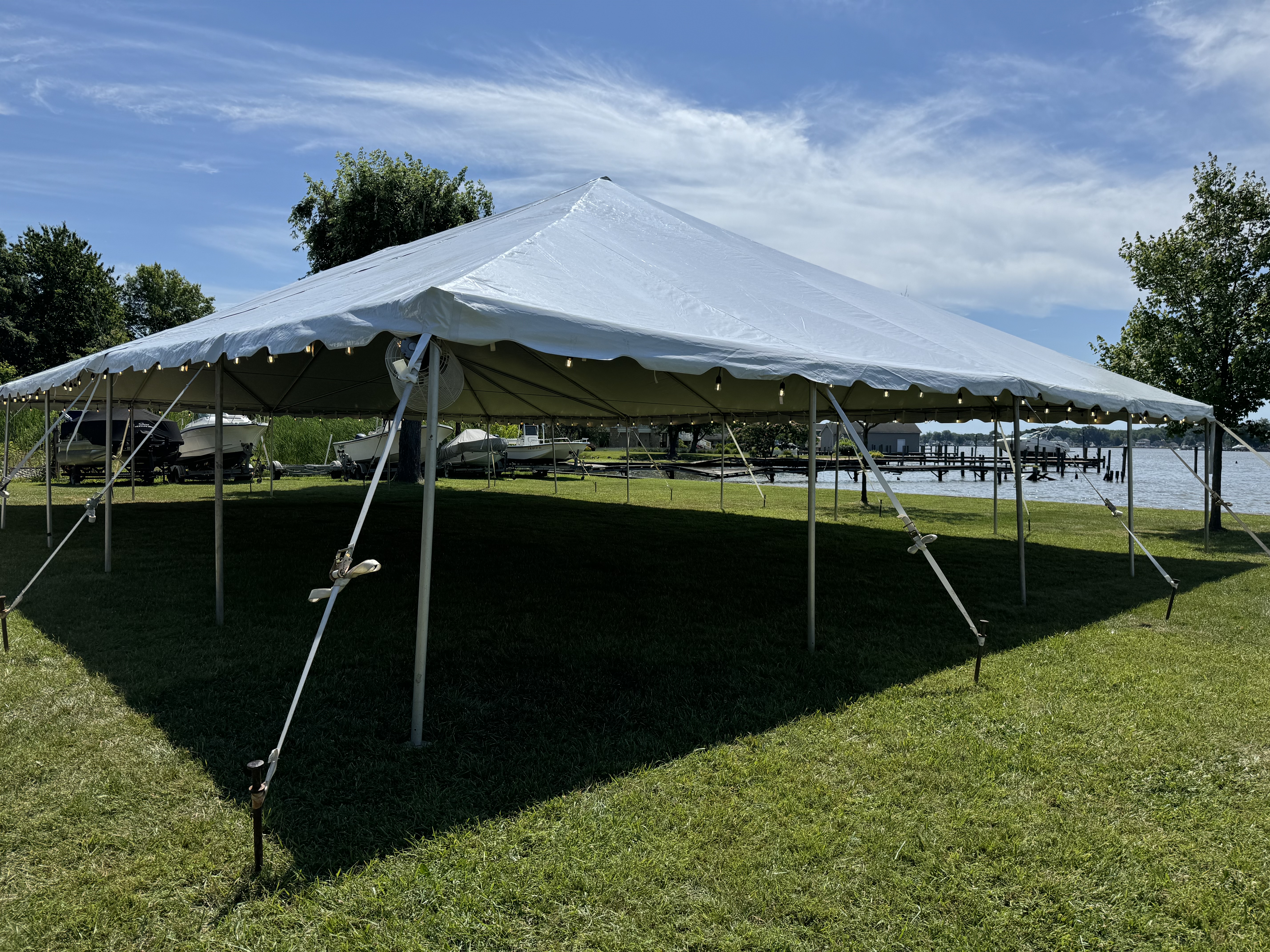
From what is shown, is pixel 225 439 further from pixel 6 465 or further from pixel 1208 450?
pixel 1208 450

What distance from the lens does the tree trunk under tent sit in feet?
62.7

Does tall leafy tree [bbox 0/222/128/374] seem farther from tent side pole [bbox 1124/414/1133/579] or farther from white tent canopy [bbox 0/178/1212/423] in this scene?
tent side pole [bbox 1124/414/1133/579]

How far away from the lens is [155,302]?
1767 inches

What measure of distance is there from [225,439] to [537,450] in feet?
33.3

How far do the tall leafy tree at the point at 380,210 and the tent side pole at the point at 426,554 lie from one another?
14173 mm

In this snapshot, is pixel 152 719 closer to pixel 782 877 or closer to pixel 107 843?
pixel 107 843

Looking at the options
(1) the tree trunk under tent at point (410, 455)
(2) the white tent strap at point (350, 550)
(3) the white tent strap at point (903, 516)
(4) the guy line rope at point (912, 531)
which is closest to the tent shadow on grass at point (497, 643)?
(2) the white tent strap at point (350, 550)

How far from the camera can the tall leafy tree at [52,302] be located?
116 feet

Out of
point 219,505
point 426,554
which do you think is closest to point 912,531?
point 426,554

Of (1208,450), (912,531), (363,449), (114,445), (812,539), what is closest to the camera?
(912,531)

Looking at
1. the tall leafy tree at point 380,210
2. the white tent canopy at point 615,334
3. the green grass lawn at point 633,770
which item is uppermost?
the tall leafy tree at point 380,210

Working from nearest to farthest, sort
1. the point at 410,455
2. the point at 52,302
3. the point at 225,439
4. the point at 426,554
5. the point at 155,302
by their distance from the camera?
the point at 426,554
the point at 225,439
the point at 410,455
the point at 52,302
the point at 155,302

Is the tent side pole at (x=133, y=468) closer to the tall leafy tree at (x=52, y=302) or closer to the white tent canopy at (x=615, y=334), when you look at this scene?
the white tent canopy at (x=615, y=334)

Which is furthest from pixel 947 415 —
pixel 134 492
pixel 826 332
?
pixel 134 492
